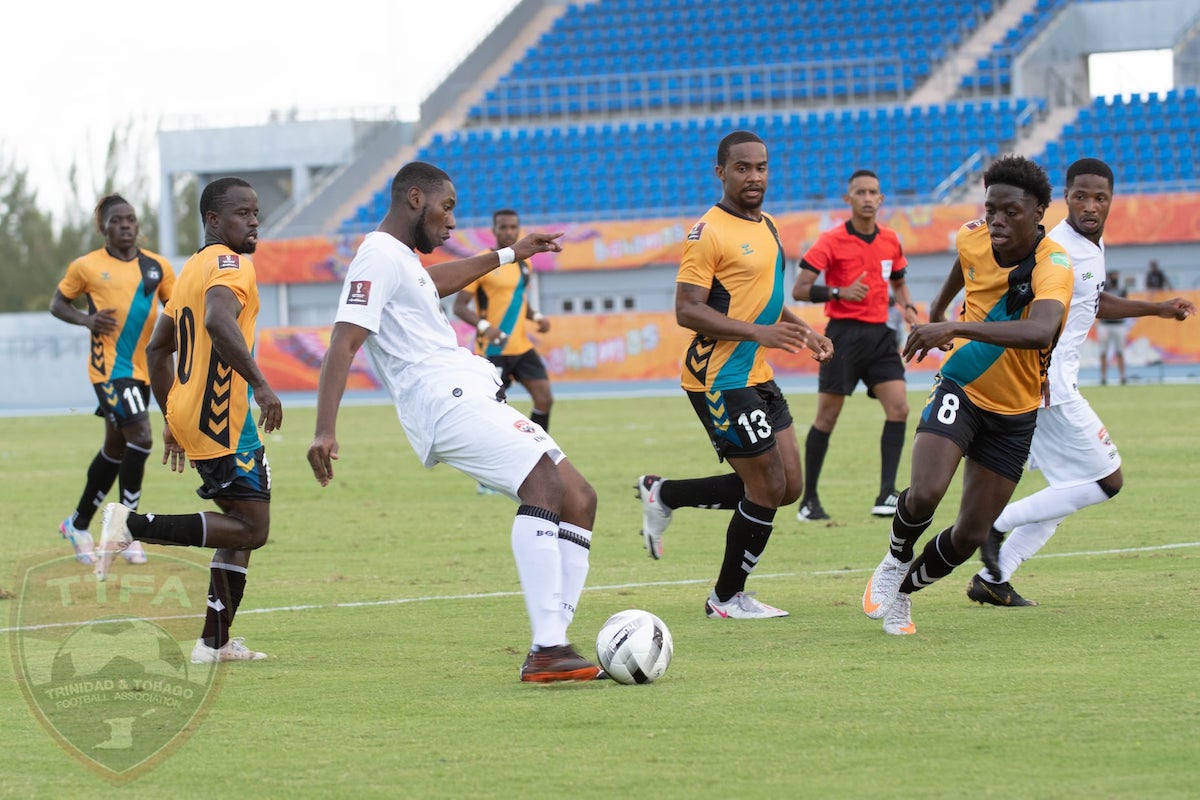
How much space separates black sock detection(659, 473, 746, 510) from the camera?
308 inches

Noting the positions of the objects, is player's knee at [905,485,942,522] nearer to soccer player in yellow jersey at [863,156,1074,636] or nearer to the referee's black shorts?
soccer player in yellow jersey at [863,156,1074,636]

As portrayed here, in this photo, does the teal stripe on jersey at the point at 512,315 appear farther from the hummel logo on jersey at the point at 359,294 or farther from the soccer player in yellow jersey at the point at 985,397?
the hummel logo on jersey at the point at 359,294

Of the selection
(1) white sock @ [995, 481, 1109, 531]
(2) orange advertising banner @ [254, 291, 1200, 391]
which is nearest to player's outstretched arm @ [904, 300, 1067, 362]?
(1) white sock @ [995, 481, 1109, 531]

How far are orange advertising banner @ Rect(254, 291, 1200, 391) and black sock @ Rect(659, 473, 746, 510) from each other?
23930 mm

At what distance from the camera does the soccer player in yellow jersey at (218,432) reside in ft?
22.0

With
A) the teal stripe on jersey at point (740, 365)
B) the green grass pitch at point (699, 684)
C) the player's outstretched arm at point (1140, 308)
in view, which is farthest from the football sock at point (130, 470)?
the player's outstretched arm at point (1140, 308)

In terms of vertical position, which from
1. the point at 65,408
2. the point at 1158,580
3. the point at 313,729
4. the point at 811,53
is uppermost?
the point at 811,53

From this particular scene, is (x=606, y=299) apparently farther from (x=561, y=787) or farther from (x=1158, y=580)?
(x=561, y=787)

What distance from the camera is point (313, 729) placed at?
5352 millimetres

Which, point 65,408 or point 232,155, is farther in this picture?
point 232,155

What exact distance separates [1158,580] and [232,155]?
38.3 metres

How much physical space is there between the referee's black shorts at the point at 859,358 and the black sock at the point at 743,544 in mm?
4371

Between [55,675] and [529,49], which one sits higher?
[529,49]

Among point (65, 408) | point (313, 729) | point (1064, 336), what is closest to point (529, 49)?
point (65, 408)
